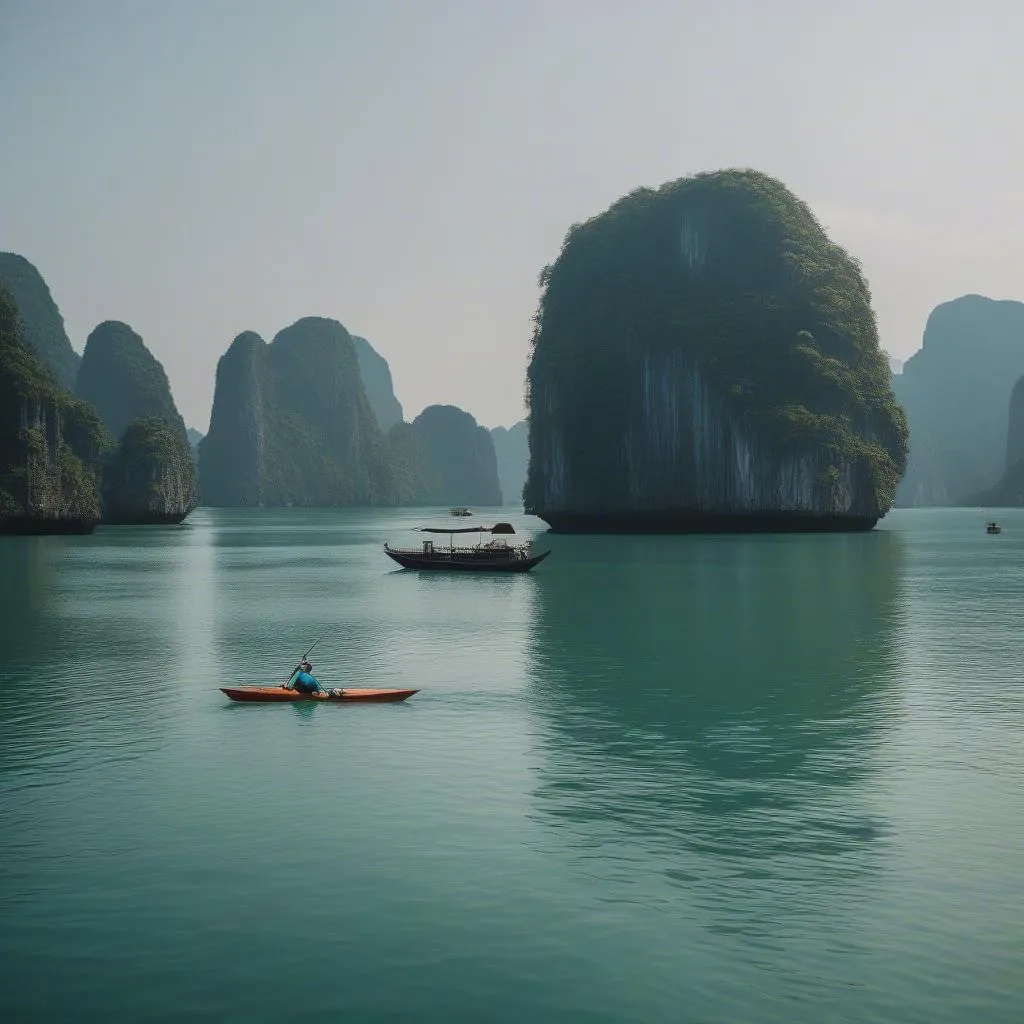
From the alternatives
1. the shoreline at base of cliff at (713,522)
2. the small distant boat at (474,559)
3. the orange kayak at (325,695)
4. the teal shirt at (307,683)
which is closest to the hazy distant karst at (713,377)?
the shoreline at base of cliff at (713,522)

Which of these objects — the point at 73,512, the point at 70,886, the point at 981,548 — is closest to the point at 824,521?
the point at 981,548

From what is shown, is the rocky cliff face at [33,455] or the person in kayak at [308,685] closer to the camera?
the person in kayak at [308,685]

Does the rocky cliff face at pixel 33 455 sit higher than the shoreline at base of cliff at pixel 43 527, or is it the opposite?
the rocky cliff face at pixel 33 455

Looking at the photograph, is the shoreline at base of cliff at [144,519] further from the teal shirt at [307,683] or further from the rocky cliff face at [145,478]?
the teal shirt at [307,683]

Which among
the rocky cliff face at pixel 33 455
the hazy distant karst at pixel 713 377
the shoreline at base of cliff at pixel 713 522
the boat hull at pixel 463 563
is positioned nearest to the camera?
the boat hull at pixel 463 563

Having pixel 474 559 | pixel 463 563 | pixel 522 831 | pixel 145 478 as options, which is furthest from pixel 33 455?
pixel 522 831

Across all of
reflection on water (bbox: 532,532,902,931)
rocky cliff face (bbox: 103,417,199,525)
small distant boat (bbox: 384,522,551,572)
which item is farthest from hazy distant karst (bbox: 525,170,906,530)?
rocky cliff face (bbox: 103,417,199,525)

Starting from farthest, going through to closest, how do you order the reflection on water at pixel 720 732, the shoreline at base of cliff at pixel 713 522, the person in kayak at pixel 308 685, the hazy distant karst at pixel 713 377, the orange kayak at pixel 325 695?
the shoreline at base of cliff at pixel 713 522
the hazy distant karst at pixel 713 377
the orange kayak at pixel 325 695
the person in kayak at pixel 308 685
the reflection on water at pixel 720 732

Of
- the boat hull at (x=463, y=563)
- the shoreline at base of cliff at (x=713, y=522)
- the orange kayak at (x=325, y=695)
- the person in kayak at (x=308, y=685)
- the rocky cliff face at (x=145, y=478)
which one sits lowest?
the orange kayak at (x=325, y=695)
